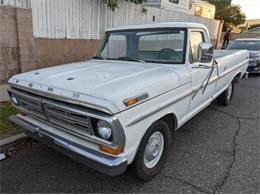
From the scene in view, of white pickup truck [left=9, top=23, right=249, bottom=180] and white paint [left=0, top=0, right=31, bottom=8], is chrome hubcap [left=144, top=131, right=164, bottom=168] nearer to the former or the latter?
white pickup truck [left=9, top=23, right=249, bottom=180]

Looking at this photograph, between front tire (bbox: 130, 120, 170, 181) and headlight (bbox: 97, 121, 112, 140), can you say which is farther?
front tire (bbox: 130, 120, 170, 181)

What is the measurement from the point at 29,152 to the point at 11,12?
138 inches

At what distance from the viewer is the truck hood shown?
7.12ft

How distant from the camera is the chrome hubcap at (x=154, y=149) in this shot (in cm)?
276

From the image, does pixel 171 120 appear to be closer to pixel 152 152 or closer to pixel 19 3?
pixel 152 152

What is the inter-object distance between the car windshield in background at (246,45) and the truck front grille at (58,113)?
31.1ft


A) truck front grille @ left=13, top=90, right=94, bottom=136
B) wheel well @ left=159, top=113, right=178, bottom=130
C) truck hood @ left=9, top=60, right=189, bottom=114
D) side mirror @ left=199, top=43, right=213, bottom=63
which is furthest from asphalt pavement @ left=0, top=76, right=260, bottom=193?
side mirror @ left=199, top=43, right=213, bottom=63

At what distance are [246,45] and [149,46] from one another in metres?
8.38

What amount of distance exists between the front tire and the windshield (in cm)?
111

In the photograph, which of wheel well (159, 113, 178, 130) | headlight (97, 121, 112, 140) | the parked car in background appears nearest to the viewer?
headlight (97, 121, 112, 140)

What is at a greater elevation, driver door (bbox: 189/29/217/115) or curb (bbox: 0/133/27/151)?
driver door (bbox: 189/29/217/115)

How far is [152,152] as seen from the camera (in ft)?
9.35

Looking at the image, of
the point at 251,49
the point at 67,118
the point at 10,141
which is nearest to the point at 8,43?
the point at 10,141

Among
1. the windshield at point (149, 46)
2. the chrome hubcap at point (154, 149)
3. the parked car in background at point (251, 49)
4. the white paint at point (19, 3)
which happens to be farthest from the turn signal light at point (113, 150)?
the parked car in background at point (251, 49)
